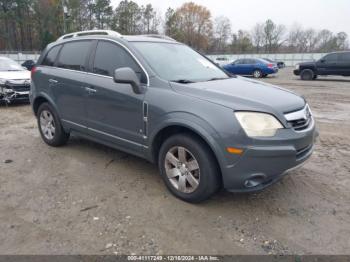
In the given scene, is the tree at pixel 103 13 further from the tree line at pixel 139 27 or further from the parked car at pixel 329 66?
the parked car at pixel 329 66

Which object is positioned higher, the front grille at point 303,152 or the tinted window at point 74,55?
the tinted window at point 74,55

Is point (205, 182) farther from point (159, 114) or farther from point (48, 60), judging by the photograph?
point (48, 60)

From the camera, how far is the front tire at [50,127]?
199 inches

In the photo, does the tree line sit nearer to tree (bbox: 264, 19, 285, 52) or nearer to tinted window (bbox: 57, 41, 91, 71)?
tree (bbox: 264, 19, 285, 52)

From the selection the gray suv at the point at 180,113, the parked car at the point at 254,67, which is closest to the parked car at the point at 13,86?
the gray suv at the point at 180,113

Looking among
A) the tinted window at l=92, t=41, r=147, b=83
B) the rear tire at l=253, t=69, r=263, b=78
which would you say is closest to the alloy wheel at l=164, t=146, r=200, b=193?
the tinted window at l=92, t=41, r=147, b=83

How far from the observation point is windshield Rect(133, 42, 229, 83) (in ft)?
12.3

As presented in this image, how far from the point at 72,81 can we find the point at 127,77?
1.45 m

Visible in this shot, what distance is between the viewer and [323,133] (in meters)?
6.30

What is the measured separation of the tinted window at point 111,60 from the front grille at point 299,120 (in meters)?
1.72

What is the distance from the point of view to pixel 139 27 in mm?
73188

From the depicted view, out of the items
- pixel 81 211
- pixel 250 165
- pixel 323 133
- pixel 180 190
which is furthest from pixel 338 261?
pixel 323 133

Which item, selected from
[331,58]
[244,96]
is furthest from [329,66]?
[244,96]

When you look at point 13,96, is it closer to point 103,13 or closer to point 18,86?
point 18,86
